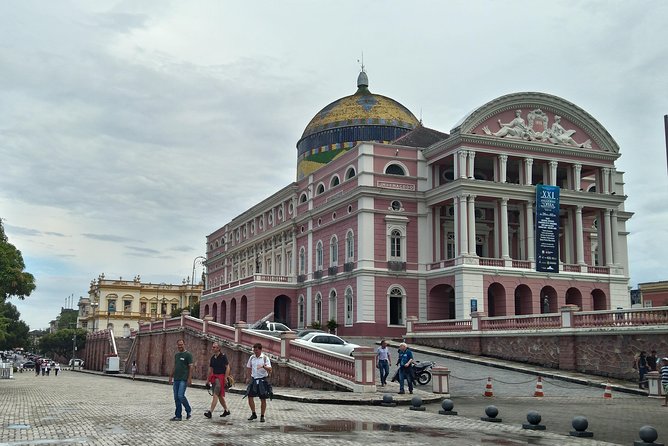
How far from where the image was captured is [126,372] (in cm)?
6162

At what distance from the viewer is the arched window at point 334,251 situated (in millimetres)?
49594

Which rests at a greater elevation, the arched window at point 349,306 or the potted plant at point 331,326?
the arched window at point 349,306

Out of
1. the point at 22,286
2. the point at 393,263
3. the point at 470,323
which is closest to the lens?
the point at 22,286

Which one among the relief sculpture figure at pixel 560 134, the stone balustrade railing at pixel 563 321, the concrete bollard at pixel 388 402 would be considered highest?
the relief sculpture figure at pixel 560 134

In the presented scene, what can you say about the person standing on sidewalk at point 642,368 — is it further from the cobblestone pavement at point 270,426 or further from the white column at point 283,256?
the white column at point 283,256

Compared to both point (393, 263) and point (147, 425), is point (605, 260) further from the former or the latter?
point (147, 425)

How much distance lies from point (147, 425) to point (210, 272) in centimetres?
6646

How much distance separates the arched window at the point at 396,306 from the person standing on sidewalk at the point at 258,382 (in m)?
29.6

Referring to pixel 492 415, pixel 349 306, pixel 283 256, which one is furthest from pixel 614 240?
pixel 492 415

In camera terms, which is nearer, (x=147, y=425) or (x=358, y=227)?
(x=147, y=425)

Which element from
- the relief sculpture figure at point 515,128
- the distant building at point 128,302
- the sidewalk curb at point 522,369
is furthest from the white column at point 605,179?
the distant building at point 128,302

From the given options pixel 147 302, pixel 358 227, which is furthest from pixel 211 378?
pixel 147 302

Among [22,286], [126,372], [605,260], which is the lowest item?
[126,372]

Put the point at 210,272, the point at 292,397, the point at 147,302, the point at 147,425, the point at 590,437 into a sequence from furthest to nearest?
the point at 147,302
the point at 210,272
the point at 292,397
the point at 147,425
the point at 590,437
